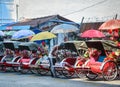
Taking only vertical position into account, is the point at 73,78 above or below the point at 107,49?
below

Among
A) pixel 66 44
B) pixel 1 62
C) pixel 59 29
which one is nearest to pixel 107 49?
pixel 66 44

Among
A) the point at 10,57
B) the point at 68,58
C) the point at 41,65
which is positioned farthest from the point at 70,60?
the point at 10,57

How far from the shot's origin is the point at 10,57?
21391 millimetres

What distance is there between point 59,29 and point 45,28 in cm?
829

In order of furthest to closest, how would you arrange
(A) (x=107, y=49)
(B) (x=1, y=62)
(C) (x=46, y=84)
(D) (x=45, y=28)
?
1. (D) (x=45, y=28)
2. (B) (x=1, y=62)
3. (A) (x=107, y=49)
4. (C) (x=46, y=84)

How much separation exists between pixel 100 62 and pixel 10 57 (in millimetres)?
6554

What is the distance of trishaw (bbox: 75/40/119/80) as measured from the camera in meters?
16.2

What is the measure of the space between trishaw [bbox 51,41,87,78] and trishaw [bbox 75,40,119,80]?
533mm

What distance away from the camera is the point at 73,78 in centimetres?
1783

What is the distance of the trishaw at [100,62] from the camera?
639 inches

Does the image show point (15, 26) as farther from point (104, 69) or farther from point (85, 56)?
point (104, 69)

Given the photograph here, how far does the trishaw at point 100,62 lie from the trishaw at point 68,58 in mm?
533

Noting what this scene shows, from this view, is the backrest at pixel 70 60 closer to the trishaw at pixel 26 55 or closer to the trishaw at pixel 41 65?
the trishaw at pixel 41 65

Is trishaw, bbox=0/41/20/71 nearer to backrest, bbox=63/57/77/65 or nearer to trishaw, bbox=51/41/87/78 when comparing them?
trishaw, bbox=51/41/87/78
